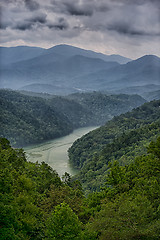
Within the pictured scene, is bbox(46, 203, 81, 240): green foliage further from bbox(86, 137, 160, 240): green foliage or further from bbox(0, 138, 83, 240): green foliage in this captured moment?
bbox(0, 138, 83, 240): green foliage

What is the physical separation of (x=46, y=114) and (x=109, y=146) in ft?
178

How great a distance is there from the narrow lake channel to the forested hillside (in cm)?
219

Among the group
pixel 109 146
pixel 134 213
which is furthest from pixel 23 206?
pixel 109 146

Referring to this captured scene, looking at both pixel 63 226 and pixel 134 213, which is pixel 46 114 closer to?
pixel 63 226

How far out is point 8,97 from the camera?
10781cm

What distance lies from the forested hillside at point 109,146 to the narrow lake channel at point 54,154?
2193 mm

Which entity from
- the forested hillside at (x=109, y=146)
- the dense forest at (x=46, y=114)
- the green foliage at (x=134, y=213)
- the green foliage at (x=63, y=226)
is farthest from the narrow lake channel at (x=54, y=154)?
the green foliage at (x=63, y=226)

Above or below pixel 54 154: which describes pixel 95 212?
above

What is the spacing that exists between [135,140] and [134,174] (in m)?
30.2

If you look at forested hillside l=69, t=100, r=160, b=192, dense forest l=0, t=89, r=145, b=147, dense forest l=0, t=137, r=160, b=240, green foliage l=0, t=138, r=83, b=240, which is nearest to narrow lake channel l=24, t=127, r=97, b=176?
forested hillside l=69, t=100, r=160, b=192

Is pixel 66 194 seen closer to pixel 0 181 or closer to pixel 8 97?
pixel 0 181

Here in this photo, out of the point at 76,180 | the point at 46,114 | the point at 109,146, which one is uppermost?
the point at 46,114

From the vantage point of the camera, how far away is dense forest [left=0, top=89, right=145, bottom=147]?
271 ft

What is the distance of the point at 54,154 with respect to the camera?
68500mm
